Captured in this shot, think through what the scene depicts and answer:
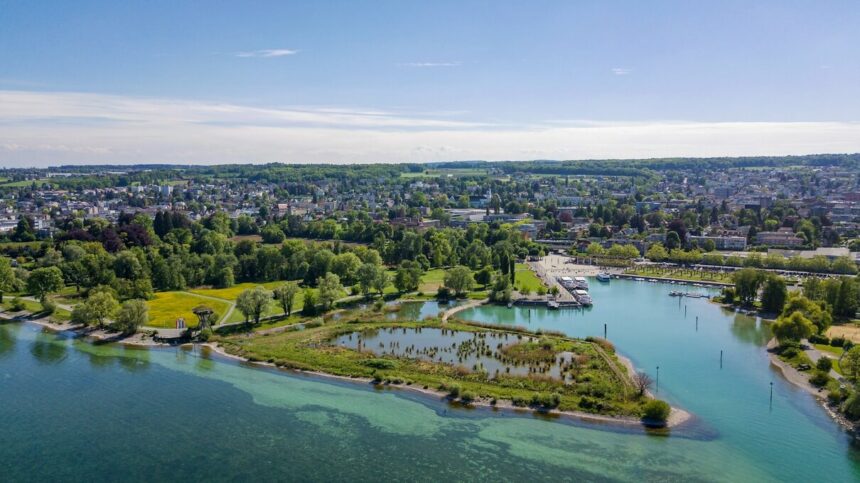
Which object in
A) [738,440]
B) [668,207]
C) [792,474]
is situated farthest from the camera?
[668,207]

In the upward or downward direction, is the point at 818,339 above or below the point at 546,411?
above

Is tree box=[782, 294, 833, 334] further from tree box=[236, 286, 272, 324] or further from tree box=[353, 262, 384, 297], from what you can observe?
tree box=[236, 286, 272, 324]

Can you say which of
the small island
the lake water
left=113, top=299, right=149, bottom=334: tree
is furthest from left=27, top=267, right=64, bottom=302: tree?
the small island

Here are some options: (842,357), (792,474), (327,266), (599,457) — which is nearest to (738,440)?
(792,474)

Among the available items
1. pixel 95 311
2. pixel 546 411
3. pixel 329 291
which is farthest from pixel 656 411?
pixel 95 311

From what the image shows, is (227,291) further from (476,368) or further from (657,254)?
(657,254)

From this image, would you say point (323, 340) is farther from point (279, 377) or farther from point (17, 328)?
point (17, 328)
